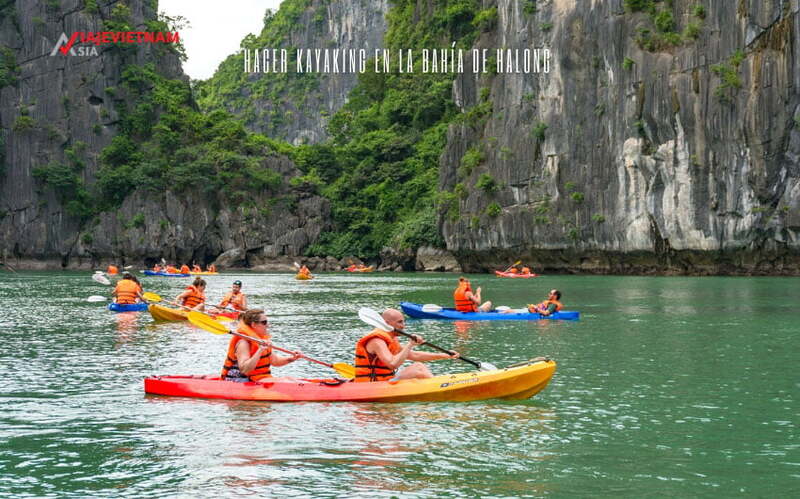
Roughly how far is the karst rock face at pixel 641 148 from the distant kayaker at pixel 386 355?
42.8 metres

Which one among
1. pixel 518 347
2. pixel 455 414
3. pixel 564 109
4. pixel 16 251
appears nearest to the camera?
pixel 455 414

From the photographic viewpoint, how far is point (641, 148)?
184 ft

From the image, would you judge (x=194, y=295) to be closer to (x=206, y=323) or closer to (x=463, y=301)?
(x=463, y=301)

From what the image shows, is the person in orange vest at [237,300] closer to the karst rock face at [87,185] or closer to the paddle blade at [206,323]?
the paddle blade at [206,323]

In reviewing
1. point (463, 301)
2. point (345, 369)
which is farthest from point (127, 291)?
point (345, 369)

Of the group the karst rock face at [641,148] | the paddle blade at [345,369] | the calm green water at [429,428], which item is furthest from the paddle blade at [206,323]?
the karst rock face at [641,148]

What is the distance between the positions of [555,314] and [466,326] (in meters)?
2.77

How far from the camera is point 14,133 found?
8300cm

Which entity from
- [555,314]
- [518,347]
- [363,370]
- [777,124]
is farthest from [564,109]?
[363,370]

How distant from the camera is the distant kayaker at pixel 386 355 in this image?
12469mm

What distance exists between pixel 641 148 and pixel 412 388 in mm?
47031

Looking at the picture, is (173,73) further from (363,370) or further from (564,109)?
(363,370)

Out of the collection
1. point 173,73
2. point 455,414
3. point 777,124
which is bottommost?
point 455,414

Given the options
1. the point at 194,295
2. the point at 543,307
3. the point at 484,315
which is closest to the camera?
the point at 543,307
